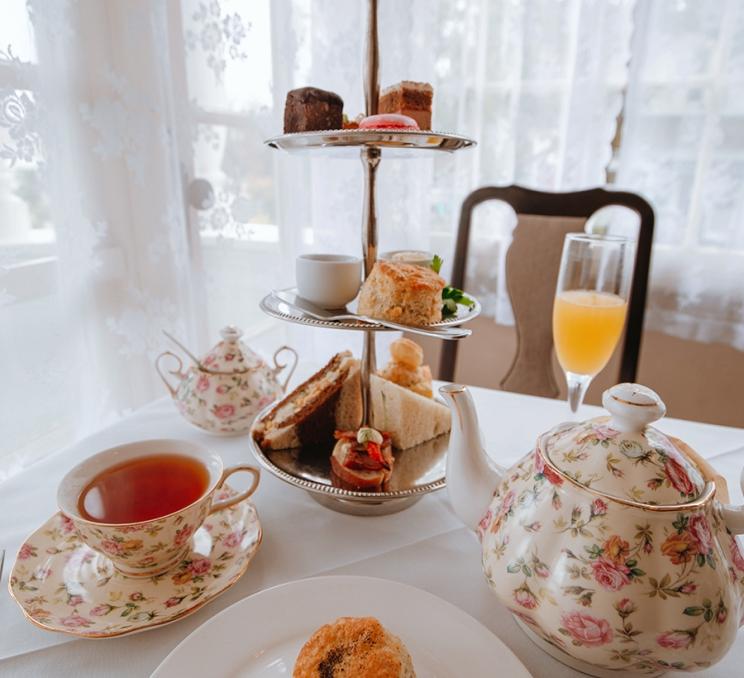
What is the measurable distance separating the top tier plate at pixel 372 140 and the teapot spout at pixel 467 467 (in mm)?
232

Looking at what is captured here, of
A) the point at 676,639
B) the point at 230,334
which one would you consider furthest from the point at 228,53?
the point at 676,639

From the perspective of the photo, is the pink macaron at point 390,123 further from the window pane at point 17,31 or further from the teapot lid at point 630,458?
the window pane at point 17,31

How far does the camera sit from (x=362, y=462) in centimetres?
56

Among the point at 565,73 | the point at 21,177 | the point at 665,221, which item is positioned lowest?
the point at 665,221

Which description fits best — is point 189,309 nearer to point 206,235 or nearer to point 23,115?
point 206,235

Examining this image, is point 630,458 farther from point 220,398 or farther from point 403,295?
point 220,398

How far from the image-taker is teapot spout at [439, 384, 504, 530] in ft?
1.47

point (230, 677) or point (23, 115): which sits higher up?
point (23, 115)

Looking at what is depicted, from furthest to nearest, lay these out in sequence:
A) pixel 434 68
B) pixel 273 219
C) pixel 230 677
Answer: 1. pixel 434 68
2. pixel 273 219
3. pixel 230 677

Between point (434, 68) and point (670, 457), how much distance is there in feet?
4.90

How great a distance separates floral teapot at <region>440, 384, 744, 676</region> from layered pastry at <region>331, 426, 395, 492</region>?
181mm

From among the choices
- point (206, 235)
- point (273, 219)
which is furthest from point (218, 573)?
point (273, 219)

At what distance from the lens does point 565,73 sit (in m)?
1.41

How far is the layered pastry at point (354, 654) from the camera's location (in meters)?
0.32
